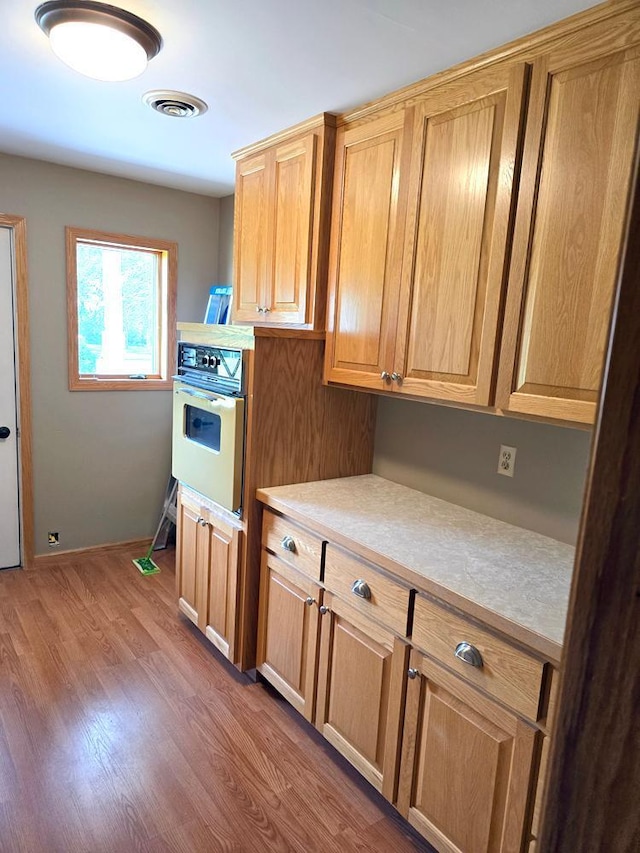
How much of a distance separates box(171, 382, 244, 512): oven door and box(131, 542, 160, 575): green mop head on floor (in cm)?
110

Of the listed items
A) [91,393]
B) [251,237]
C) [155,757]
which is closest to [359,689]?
[155,757]

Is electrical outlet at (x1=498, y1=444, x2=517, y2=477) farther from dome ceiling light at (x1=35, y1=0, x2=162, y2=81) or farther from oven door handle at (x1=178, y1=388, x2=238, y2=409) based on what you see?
dome ceiling light at (x1=35, y1=0, x2=162, y2=81)

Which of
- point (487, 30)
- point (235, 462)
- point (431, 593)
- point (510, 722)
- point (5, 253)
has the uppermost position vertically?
A: point (487, 30)

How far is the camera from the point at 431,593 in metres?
1.48

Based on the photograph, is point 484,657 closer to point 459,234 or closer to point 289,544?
point 289,544

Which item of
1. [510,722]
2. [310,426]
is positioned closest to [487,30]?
[310,426]

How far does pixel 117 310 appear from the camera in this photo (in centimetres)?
354

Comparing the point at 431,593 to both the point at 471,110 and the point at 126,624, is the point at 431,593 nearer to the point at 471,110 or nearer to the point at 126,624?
the point at 471,110

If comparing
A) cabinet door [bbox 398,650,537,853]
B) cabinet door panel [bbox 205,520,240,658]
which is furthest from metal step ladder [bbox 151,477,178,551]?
cabinet door [bbox 398,650,537,853]

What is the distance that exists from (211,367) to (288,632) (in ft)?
3.87

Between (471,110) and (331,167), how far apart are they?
690mm

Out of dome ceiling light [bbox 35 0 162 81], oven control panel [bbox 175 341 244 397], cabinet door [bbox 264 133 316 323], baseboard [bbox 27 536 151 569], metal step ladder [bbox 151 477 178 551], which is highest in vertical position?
dome ceiling light [bbox 35 0 162 81]

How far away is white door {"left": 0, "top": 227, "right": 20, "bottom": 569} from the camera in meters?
3.07

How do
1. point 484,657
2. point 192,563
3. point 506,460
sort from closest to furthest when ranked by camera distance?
point 484,657 → point 506,460 → point 192,563
